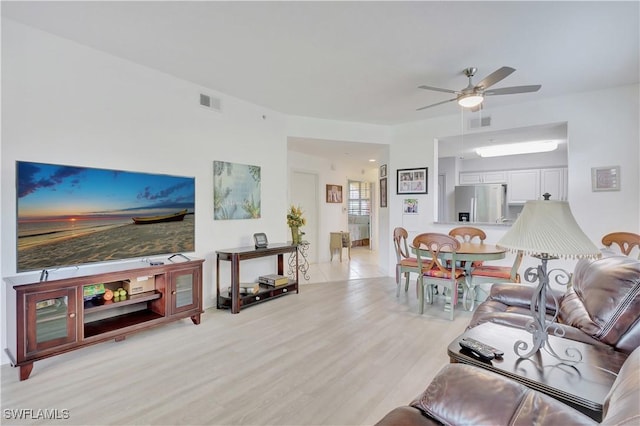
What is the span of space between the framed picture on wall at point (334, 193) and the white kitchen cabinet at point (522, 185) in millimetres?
3735

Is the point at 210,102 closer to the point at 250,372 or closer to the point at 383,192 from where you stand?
the point at 250,372

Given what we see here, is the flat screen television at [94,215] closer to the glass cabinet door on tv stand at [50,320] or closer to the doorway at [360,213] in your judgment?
the glass cabinet door on tv stand at [50,320]

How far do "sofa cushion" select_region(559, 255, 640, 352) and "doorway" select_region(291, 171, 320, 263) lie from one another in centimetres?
505

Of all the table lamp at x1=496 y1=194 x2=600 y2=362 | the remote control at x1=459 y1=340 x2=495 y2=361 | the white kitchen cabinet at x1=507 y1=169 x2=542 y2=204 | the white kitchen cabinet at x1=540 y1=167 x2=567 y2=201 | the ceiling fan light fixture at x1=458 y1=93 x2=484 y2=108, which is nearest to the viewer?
the table lamp at x1=496 y1=194 x2=600 y2=362

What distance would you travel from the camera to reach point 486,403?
0.97 m

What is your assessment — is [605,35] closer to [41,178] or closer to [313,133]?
[313,133]

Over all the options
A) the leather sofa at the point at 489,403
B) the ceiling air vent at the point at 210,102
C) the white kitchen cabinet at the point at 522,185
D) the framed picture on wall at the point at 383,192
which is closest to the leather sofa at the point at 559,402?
the leather sofa at the point at 489,403

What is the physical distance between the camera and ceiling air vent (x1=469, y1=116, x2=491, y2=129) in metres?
4.61

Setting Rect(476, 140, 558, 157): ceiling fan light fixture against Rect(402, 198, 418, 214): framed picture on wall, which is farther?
Rect(476, 140, 558, 157): ceiling fan light fixture

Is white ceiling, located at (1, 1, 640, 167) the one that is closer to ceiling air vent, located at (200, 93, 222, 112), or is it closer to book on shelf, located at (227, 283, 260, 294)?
ceiling air vent, located at (200, 93, 222, 112)

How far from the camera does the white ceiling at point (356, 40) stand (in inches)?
90.0

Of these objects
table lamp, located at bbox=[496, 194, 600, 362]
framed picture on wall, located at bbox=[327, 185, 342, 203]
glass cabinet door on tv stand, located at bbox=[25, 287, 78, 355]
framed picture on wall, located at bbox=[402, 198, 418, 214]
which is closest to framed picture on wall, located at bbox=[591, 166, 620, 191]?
framed picture on wall, located at bbox=[402, 198, 418, 214]

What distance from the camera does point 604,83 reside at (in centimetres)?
366

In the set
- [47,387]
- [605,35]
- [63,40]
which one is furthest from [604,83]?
[47,387]
